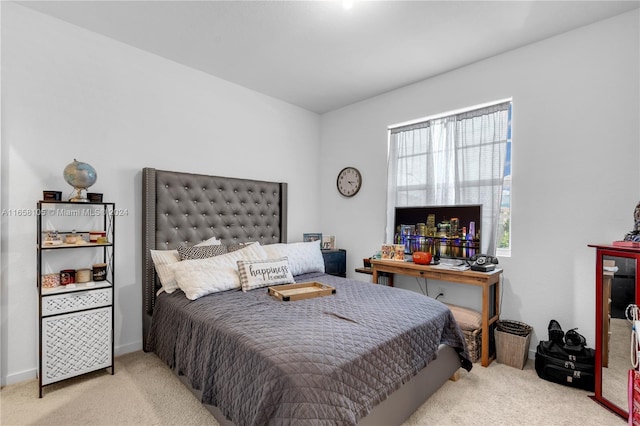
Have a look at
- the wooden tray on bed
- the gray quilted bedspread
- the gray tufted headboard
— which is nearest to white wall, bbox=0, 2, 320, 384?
the gray tufted headboard

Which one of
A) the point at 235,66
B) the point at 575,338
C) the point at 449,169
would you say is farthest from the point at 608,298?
the point at 235,66

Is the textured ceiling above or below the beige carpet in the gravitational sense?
above

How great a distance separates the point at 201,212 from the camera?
2947mm

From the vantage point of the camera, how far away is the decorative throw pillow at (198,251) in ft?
Answer: 8.36

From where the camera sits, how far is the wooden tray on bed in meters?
2.14

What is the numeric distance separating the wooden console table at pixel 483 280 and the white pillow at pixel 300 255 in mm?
680

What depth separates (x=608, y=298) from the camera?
75.9 inches

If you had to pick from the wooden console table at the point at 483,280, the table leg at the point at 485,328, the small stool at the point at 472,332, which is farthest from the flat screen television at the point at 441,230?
the small stool at the point at 472,332

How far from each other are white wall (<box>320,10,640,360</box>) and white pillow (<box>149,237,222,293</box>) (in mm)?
2530

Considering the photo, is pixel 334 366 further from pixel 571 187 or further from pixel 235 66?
pixel 235 66

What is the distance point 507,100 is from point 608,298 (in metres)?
1.72

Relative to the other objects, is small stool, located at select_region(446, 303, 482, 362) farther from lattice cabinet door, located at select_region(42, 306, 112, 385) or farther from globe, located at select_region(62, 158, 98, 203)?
globe, located at select_region(62, 158, 98, 203)

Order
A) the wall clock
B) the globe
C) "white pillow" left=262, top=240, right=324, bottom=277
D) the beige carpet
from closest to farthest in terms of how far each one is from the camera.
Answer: the beige carpet → the globe → "white pillow" left=262, top=240, right=324, bottom=277 → the wall clock

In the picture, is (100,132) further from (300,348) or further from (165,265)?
(300,348)
